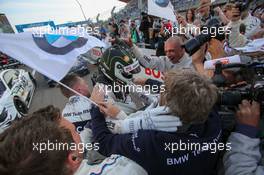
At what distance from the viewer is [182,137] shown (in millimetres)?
1337

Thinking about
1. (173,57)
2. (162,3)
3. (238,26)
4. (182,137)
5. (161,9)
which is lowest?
(182,137)

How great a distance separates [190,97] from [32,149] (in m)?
0.84

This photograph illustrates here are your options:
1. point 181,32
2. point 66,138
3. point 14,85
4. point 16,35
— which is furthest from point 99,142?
point 14,85

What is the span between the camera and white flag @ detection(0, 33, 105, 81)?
196cm

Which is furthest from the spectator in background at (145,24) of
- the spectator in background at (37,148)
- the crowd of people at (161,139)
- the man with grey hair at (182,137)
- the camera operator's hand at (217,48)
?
the spectator in background at (37,148)

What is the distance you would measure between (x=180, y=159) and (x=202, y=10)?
3.95m

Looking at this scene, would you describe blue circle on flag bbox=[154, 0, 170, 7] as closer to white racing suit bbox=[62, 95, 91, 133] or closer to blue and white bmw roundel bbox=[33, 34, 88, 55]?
blue and white bmw roundel bbox=[33, 34, 88, 55]

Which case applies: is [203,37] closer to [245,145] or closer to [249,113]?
[249,113]

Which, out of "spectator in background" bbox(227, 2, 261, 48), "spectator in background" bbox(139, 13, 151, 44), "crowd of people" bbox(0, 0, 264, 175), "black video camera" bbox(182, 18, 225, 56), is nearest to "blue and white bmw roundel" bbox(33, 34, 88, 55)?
"crowd of people" bbox(0, 0, 264, 175)

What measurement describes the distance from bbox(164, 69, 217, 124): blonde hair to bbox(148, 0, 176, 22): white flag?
10.5 ft

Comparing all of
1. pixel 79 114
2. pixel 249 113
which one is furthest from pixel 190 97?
pixel 79 114

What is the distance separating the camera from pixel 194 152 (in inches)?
54.6

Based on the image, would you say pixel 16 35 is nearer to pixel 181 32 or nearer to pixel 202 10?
pixel 181 32

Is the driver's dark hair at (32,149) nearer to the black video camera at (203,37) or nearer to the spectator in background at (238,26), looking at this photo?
the black video camera at (203,37)
